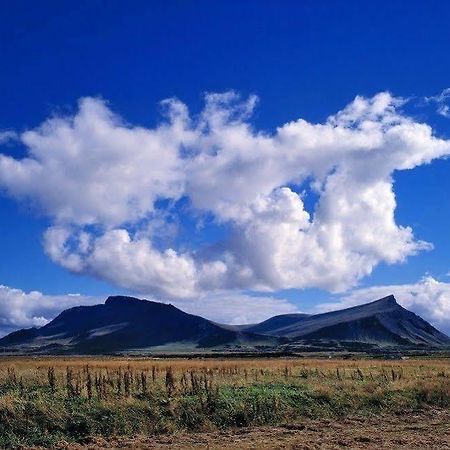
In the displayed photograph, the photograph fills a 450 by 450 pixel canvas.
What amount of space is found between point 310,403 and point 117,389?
896 centimetres

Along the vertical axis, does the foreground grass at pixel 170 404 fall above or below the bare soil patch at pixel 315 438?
above

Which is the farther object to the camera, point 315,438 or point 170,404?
point 170,404

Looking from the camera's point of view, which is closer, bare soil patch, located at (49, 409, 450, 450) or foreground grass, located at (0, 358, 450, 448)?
bare soil patch, located at (49, 409, 450, 450)

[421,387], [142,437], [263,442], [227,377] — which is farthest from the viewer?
[227,377]

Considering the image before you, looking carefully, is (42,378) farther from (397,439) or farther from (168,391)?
(397,439)

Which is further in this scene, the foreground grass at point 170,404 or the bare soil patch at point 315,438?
the foreground grass at point 170,404

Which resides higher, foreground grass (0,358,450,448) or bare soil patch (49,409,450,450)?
foreground grass (0,358,450,448)

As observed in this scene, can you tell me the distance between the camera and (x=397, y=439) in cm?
1970

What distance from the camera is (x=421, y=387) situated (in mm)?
30938

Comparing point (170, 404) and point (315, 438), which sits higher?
point (170, 404)

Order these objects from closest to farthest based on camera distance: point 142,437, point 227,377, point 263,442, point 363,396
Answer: point 263,442
point 142,437
point 363,396
point 227,377

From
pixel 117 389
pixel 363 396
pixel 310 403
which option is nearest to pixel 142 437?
pixel 117 389

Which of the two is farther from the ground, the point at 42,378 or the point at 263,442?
the point at 42,378

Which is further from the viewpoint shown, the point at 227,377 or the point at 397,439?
the point at 227,377
